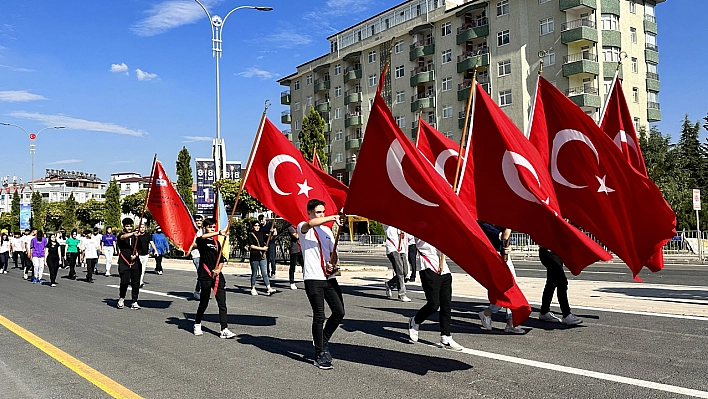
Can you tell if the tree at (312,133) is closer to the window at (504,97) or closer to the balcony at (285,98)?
the window at (504,97)

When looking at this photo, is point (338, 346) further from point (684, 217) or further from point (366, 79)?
point (366, 79)

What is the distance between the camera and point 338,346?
8.31 meters

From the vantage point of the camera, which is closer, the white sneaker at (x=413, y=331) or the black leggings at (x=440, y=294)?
the black leggings at (x=440, y=294)

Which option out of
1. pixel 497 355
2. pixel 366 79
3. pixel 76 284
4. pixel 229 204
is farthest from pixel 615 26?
pixel 497 355

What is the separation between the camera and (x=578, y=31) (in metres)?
45.2

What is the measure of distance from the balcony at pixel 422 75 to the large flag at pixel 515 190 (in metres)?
49.3

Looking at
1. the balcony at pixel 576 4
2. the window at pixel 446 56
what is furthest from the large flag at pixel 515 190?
the window at pixel 446 56

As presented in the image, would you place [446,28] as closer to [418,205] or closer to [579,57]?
[579,57]

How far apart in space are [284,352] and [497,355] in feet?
8.35

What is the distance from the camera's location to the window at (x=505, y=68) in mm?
49812

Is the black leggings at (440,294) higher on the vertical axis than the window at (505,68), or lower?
lower

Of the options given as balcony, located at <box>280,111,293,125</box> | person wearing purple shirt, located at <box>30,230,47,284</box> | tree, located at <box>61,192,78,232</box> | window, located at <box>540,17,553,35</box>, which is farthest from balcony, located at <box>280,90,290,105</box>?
person wearing purple shirt, located at <box>30,230,47,284</box>

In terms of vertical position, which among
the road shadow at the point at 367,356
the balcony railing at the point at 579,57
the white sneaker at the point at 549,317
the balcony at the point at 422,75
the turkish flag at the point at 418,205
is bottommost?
the road shadow at the point at 367,356

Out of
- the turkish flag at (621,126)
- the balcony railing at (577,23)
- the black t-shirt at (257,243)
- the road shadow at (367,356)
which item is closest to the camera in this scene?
the road shadow at (367,356)
